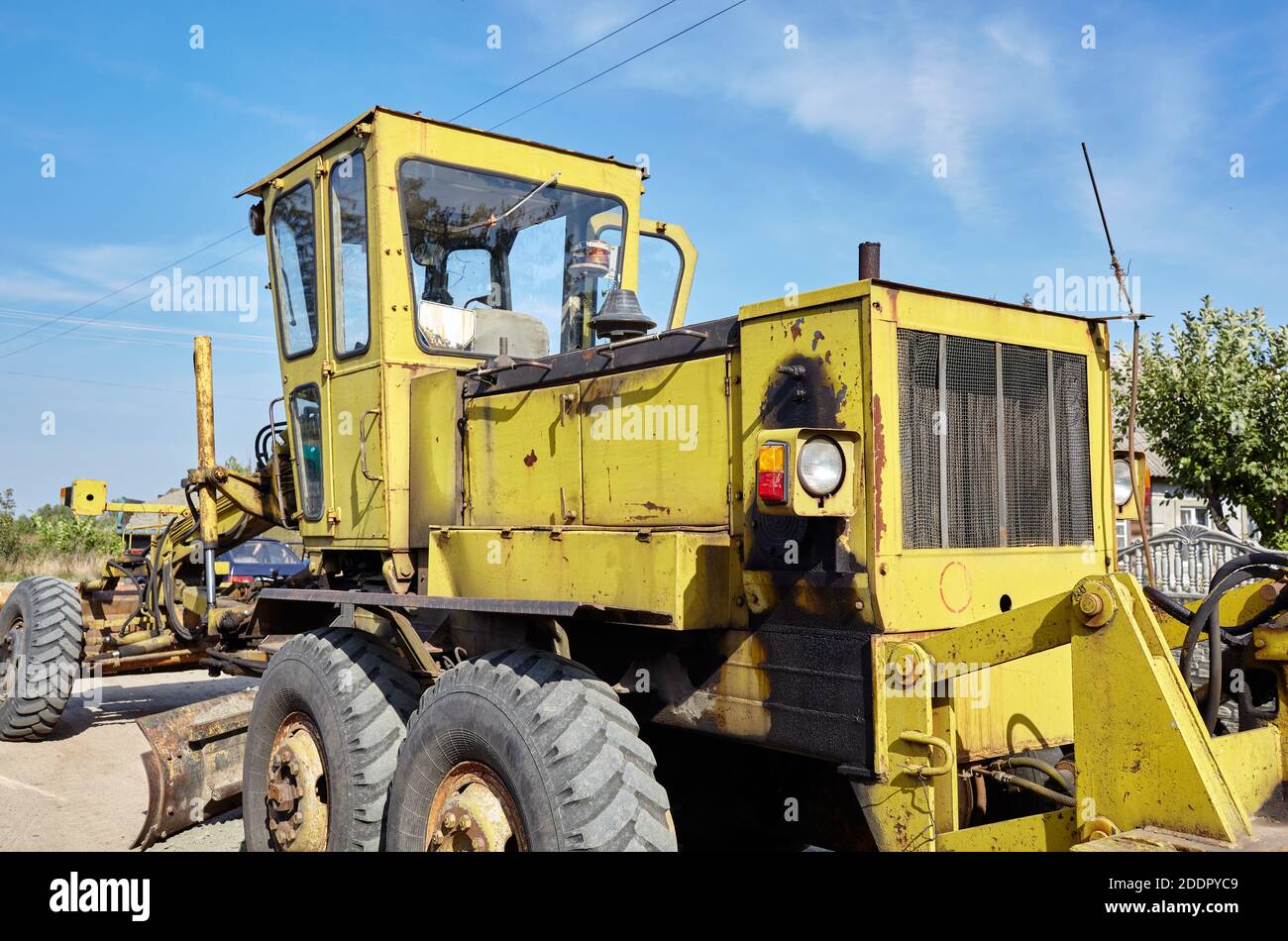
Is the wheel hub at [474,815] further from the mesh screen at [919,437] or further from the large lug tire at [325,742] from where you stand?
the mesh screen at [919,437]

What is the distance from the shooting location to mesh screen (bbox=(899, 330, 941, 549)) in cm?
356

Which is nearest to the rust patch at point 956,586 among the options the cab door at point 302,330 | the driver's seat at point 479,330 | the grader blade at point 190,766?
the driver's seat at point 479,330

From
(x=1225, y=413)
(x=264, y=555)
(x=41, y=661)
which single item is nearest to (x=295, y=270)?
(x=41, y=661)

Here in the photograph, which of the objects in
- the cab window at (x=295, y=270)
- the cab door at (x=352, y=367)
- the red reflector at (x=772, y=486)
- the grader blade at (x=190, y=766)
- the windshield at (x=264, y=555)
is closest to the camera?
the red reflector at (x=772, y=486)

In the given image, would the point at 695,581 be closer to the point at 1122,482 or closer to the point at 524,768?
the point at 524,768

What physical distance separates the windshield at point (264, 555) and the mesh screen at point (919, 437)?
15.3 metres

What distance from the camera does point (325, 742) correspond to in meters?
4.90

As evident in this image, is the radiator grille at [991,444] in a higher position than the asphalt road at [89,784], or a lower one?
higher

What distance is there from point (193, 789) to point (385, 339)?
2.85m

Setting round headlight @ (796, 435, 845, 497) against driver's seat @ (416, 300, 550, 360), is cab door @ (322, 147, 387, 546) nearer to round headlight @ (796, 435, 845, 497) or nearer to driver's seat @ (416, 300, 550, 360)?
driver's seat @ (416, 300, 550, 360)

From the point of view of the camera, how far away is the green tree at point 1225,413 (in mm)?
18375
